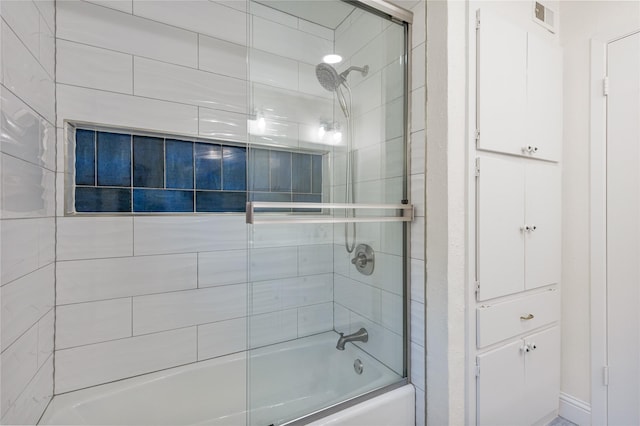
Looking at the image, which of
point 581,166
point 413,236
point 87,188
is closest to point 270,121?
point 413,236

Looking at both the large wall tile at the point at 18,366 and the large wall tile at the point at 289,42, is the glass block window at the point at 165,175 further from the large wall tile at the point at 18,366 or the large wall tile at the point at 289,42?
the large wall tile at the point at 18,366

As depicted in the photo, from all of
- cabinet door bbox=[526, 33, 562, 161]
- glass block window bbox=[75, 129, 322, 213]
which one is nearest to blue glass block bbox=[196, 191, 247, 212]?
glass block window bbox=[75, 129, 322, 213]

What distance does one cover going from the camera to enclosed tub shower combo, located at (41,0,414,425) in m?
1.16

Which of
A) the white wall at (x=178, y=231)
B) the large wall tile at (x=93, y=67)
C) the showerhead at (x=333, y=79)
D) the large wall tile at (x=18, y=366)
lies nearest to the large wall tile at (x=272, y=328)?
the white wall at (x=178, y=231)

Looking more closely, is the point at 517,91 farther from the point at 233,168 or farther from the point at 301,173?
the point at 233,168

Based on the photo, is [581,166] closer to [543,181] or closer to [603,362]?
[543,181]

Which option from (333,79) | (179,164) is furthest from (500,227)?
(179,164)

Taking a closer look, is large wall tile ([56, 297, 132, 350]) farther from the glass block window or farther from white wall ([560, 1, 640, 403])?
white wall ([560, 1, 640, 403])

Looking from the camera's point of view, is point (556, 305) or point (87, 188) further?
point (556, 305)

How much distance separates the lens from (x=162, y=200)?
62.7 inches

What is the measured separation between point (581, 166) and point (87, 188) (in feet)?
8.31

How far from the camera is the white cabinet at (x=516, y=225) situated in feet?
4.30

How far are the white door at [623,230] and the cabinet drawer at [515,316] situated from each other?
10.4 inches

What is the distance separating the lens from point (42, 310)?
124cm
